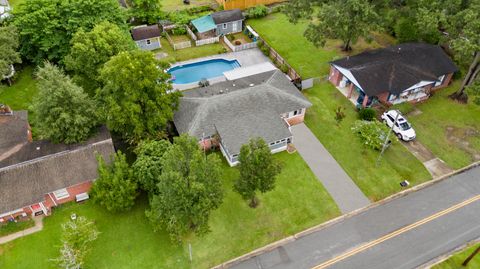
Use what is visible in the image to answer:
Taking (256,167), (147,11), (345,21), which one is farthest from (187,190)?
(147,11)

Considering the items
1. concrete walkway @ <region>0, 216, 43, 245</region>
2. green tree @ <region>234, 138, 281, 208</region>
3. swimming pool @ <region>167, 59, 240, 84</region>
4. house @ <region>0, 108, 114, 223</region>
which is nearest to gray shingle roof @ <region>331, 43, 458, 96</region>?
swimming pool @ <region>167, 59, 240, 84</region>

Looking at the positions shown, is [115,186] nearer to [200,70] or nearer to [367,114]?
[200,70]

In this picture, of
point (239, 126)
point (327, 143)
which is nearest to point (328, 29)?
point (327, 143)

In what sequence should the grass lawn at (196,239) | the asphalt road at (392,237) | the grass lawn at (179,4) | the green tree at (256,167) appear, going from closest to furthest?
the green tree at (256,167), the asphalt road at (392,237), the grass lawn at (196,239), the grass lawn at (179,4)

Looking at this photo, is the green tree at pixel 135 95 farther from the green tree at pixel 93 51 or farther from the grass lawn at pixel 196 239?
the grass lawn at pixel 196 239

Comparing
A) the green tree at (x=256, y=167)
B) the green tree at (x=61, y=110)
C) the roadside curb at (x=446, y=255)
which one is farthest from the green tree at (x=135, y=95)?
the roadside curb at (x=446, y=255)
